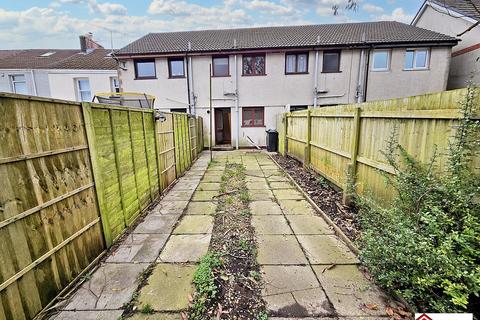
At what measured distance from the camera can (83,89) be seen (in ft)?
47.2

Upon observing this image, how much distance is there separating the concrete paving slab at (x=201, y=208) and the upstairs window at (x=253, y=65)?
945 cm

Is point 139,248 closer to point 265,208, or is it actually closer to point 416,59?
point 265,208

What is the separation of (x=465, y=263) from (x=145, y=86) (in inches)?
538

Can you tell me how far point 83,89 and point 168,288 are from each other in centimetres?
1651

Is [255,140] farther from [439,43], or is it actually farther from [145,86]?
[439,43]

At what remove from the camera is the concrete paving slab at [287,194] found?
4.88 metres

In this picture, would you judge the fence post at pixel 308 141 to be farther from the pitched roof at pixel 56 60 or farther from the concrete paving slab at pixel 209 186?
the pitched roof at pixel 56 60

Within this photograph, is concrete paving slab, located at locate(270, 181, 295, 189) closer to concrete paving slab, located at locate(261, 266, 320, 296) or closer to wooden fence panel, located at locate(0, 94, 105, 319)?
concrete paving slab, located at locate(261, 266, 320, 296)

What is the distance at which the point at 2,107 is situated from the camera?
1693mm

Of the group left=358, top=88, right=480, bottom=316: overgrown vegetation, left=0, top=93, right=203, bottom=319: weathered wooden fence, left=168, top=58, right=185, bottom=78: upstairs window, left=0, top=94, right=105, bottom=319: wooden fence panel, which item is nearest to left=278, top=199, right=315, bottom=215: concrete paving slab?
left=358, top=88, right=480, bottom=316: overgrown vegetation

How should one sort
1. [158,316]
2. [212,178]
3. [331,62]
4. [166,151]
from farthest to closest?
[331,62]
[212,178]
[166,151]
[158,316]

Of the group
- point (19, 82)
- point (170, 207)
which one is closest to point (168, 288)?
point (170, 207)

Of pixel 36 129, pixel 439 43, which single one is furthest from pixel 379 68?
pixel 36 129

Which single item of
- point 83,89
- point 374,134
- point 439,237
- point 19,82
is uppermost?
point 19,82
